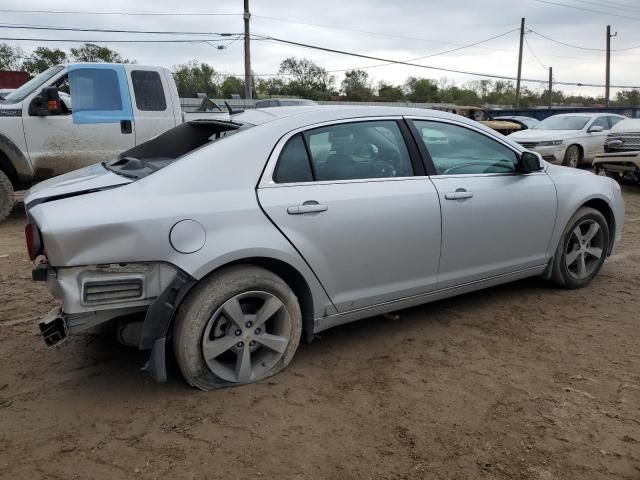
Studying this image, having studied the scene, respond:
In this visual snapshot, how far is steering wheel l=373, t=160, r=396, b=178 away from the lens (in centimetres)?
350

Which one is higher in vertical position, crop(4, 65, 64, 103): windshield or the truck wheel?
crop(4, 65, 64, 103): windshield

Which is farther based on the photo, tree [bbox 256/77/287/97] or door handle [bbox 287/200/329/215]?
tree [bbox 256/77/287/97]

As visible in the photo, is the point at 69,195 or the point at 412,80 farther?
the point at 412,80

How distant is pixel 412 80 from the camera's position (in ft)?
209

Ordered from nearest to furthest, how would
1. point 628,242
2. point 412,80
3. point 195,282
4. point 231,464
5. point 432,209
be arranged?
point 231,464
point 195,282
point 432,209
point 628,242
point 412,80

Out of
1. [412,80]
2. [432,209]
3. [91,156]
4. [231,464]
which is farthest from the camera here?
[412,80]

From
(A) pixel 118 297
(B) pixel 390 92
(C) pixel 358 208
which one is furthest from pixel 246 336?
(B) pixel 390 92

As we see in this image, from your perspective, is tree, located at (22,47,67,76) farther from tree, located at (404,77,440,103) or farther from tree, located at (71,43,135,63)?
tree, located at (404,77,440,103)

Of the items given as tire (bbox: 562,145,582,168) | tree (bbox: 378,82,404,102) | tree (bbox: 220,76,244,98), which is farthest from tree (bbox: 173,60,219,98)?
tire (bbox: 562,145,582,168)

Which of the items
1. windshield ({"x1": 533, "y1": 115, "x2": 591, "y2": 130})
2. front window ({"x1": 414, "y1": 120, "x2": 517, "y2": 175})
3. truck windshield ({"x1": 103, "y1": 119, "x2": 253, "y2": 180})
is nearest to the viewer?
truck windshield ({"x1": 103, "y1": 119, "x2": 253, "y2": 180})

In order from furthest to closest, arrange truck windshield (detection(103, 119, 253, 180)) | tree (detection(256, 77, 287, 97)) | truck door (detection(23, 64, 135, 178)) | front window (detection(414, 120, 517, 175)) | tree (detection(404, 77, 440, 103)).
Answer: tree (detection(404, 77, 440, 103)) → tree (detection(256, 77, 287, 97)) → truck door (detection(23, 64, 135, 178)) → front window (detection(414, 120, 517, 175)) → truck windshield (detection(103, 119, 253, 180))

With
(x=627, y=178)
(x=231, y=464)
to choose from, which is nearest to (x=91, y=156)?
(x=231, y=464)

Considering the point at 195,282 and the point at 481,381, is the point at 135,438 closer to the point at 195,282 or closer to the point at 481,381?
the point at 195,282

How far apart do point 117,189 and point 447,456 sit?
6.87ft
